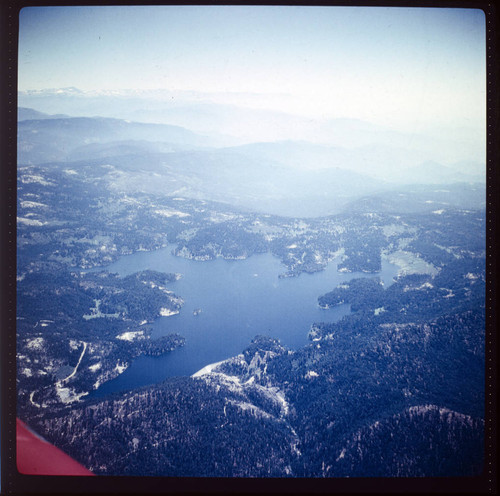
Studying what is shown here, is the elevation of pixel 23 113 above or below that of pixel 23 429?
above

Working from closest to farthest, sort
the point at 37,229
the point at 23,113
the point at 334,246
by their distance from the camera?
the point at 23,113 → the point at 37,229 → the point at 334,246

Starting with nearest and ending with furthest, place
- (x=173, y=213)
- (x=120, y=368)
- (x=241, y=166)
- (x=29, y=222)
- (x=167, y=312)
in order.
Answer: (x=29, y=222) < (x=120, y=368) < (x=167, y=312) < (x=173, y=213) < (x=241, y=166)

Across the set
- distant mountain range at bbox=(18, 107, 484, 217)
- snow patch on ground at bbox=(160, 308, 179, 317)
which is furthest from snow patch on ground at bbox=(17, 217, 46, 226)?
snow patch on ground at bbox=(160, 308, 179, 317)

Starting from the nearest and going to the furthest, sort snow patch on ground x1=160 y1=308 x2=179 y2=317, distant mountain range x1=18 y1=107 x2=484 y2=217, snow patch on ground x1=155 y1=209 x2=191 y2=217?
snow patch on ground x1=160 y1=308 x2=179 y2=317, snow patch on ground x1=155 y1=209 x2=191 y2=217, distant mountain range x1=18 y1=107 x2=484 y2=217

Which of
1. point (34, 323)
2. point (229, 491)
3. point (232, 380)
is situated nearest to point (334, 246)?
point (232, 380)

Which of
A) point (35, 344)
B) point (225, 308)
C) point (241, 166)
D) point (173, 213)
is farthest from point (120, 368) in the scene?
point (241, 166)

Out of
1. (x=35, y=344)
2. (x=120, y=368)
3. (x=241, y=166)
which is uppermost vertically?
(x=241, y=166)

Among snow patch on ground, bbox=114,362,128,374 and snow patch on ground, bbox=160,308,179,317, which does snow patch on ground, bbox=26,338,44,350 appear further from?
snow patch on ground, bbox=160,308,179,317

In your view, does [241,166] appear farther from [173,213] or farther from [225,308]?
[225,308]

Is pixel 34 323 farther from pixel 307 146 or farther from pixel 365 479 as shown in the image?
pixel 307 146
